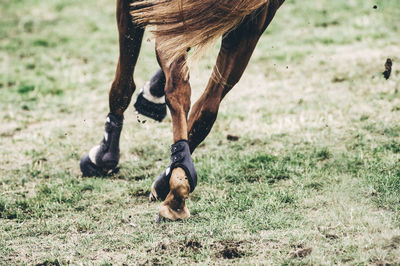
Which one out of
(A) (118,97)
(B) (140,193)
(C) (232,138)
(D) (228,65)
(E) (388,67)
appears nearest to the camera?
(D) (228,65)

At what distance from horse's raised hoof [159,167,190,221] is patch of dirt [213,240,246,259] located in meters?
0.36

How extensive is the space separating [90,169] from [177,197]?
4.74 feet

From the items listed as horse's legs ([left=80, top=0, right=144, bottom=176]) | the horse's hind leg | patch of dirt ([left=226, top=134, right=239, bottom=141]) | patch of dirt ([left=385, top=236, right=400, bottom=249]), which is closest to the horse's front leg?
horse's legs ([left=80, top=0, right=144, bottom=176])

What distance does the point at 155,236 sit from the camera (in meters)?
2.95

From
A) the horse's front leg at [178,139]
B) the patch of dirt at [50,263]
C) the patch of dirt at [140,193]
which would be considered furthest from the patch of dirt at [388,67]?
the patch of dirt at [50,263]

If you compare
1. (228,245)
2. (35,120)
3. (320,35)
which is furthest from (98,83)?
(228,245)

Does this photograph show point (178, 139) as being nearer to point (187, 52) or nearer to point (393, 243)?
point (187, 52)

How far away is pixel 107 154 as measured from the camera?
4.21 meters

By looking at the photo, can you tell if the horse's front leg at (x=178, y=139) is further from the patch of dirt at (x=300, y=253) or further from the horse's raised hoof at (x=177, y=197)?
the patch of dirt at (x=300, y=253)

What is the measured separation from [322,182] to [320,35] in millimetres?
4727

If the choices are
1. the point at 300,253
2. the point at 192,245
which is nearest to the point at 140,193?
the point at 192,245

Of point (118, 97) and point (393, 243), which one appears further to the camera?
point (118, 97)

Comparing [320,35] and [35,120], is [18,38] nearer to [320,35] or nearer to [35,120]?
[35,120]

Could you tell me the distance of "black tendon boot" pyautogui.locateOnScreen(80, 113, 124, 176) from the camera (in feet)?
13.8
